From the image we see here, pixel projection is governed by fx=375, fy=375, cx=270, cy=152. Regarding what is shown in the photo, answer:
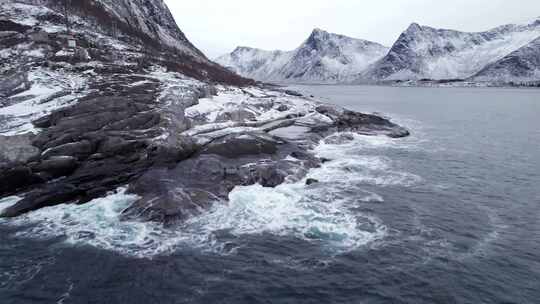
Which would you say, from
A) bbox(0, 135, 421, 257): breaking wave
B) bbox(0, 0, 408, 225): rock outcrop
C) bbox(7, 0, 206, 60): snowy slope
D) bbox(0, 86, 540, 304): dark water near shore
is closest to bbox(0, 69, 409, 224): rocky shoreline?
bbox(0, 0, 408, 225): rock outcrop

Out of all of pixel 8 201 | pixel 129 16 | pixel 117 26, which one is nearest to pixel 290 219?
pixel 8 201

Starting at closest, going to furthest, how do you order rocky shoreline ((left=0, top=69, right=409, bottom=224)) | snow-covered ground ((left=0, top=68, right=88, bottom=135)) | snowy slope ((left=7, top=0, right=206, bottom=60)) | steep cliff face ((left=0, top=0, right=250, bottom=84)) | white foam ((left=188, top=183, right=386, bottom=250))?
white foam ((left=188, top=183, right=386, bottom=250)) < rocky shoreline ((left=0, top=69, right=409, bottom=224)) < snow-covered ground ((left=0, top=68, right=88, bottom=135)) < steep cliff face ((left=0, top=0, right=250, bottom=84)) < snowy slope ((left=7, top=0, right=206, bottom=60))

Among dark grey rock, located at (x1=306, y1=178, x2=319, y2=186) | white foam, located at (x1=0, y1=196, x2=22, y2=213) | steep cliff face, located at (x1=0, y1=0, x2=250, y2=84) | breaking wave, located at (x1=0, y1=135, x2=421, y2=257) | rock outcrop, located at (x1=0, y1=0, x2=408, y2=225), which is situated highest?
steep cliff face, located at (x1=0, y1=0, x2=250, y2=84)

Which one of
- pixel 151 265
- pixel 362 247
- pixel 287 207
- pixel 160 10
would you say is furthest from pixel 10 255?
pixel 160 10

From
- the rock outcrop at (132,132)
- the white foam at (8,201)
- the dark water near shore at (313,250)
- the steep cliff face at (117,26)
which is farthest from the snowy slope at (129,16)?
the dark water near shore at (313,250)

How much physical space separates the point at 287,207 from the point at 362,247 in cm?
899

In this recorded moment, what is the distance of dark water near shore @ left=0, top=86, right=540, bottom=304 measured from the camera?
21.6 meters

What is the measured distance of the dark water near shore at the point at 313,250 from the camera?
70.8 ft

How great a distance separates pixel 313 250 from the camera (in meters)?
26.5

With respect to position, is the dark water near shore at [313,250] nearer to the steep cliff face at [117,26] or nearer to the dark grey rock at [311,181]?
the dark grey rock at [311,181]

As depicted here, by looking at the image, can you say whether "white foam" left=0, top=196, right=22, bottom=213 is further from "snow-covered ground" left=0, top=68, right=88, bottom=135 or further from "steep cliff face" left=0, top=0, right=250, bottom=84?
"steep cliff face" left=0, top=0, right=250, bottom=84

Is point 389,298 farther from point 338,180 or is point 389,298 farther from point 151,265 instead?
point 338,180

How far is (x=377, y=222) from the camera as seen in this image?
31.3 meters

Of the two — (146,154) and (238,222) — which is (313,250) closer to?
(238,222)
